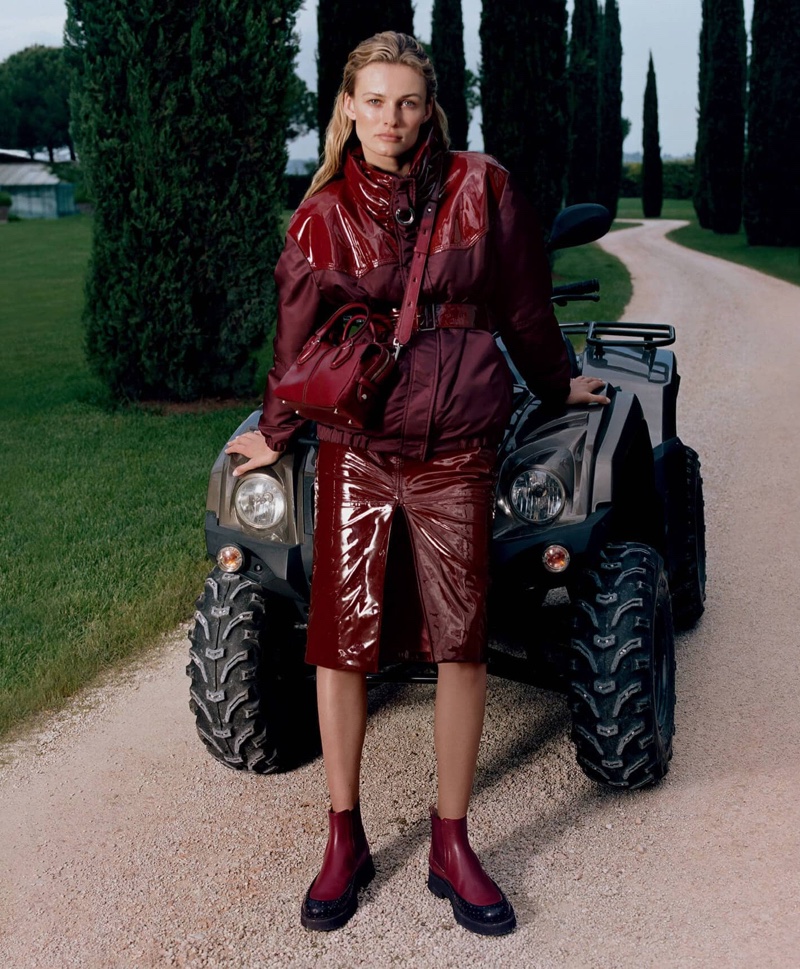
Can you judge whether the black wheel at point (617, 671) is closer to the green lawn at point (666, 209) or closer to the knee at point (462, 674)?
the knee at point (462, 674)

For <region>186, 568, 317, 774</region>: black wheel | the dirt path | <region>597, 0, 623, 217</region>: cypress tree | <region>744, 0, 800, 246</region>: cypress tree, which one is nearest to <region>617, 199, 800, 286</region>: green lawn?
<region>744, 0, 800, 246</region>: cypress tree

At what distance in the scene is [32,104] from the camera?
7656 cm

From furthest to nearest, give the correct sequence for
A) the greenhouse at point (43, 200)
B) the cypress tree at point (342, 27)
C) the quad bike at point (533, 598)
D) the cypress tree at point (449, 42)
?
1. the greenhouse at point (43, 200)
2. the cypress tree at point (449, 42)
3. the cypress tree at point (342, 27)
4. the quad bike at point (533, 598)

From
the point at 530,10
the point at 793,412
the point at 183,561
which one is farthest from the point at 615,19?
the point at 183,561

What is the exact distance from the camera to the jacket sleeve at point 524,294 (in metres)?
2.76

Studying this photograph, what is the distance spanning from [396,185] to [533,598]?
1.22 m

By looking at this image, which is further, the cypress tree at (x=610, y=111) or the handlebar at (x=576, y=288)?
the cypress tree at (x=610, y=111)

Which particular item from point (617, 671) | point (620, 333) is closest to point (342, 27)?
point (620, 333)

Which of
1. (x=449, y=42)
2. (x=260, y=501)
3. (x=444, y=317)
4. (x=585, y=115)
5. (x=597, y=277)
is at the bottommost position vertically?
(x=597, y=277)

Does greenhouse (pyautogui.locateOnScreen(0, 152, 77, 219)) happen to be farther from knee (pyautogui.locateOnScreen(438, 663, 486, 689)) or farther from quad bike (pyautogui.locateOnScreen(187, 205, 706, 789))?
knee (pyautogui.locateOnScreen(438, 663, 486, 689))

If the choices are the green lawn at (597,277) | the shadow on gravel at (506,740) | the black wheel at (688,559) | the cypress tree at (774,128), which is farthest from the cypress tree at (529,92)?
the shadow on gravel at (506,740)

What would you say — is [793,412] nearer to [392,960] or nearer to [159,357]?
[159,357]

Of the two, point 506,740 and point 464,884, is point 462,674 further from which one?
point 506,740

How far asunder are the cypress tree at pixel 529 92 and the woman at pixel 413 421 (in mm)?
15212
